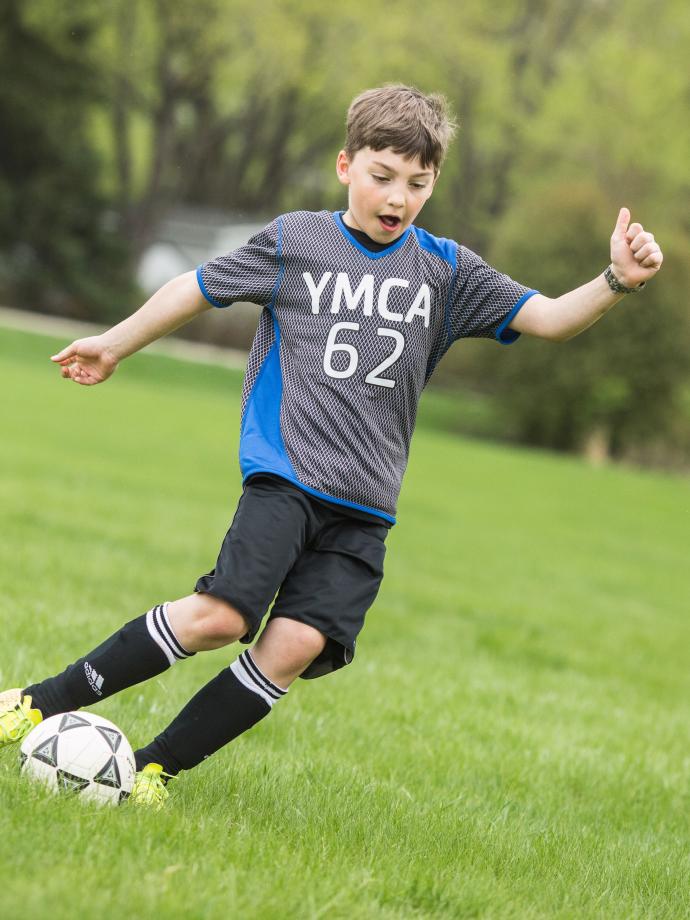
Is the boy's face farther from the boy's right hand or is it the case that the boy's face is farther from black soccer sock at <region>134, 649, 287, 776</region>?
black soccer sock at <region>134, 649, 287, 776</region>

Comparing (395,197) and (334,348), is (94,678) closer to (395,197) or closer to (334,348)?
(334,348)

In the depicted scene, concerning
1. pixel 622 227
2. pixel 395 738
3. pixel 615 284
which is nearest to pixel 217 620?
pixel 615 284

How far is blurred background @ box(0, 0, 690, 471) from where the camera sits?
107ft

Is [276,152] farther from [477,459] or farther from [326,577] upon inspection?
[326,577]

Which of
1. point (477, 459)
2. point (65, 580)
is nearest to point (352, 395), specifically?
point (65, 580)

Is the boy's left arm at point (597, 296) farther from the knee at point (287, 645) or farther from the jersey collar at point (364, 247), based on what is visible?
the knee at point (287, 645)

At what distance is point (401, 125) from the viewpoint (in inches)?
154

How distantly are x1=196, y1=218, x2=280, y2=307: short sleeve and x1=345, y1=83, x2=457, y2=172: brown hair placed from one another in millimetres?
382

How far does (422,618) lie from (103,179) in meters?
35.1

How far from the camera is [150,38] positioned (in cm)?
4422

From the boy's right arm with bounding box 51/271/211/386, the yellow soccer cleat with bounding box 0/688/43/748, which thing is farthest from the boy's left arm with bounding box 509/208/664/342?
the yellow soccer cleat with bounding box 0/688/43/748

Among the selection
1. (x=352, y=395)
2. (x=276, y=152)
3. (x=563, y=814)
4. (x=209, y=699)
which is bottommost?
(x=563, y=814)

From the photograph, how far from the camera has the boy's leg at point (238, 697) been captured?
3.85 metres

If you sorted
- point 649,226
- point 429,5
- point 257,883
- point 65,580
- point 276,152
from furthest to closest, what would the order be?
point 276,152 < point 429,5 < point 649,226 < point 65,580 < point 257,883
